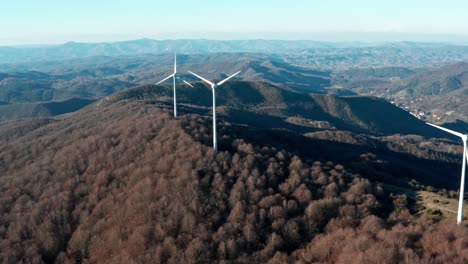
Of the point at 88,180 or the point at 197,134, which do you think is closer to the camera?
the point at 88,180

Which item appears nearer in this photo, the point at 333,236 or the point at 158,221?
the point at 333,236

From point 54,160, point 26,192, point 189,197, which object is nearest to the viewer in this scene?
point 189,197

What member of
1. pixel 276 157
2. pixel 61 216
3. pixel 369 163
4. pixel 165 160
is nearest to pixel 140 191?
pixel 165 160

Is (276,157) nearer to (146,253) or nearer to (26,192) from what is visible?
(146,253)

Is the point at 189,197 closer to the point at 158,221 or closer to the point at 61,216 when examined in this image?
the point at 158,221

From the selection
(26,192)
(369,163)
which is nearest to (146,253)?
(26,192)

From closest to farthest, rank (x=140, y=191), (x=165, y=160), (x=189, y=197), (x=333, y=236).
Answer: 1. (x=333, y=236)
2. (x=189, y=197)
3. (x=140, y=191)
4. (x=165, y=160)

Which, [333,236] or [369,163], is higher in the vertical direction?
[333,236]

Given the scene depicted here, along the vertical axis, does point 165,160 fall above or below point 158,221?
above

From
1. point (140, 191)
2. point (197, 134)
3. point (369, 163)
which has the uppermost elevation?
point (197, 134)
